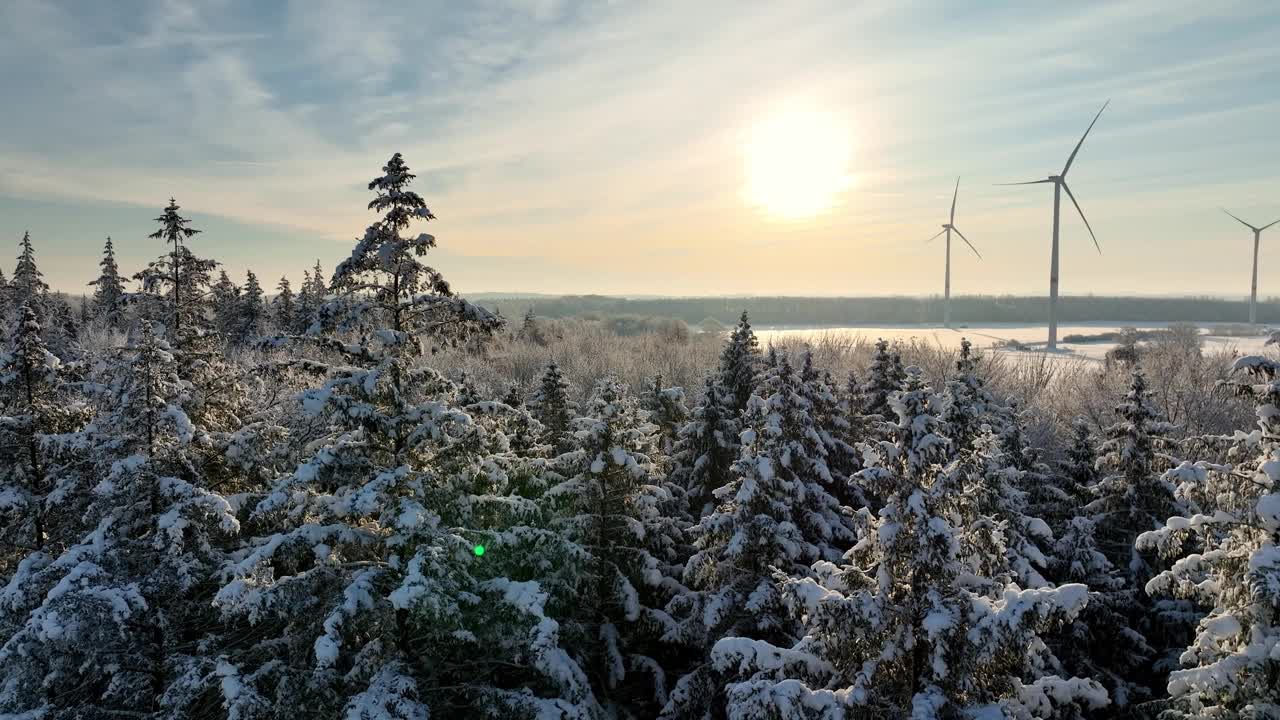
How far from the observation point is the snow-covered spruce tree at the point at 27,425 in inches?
506

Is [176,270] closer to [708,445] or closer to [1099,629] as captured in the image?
[708,445]

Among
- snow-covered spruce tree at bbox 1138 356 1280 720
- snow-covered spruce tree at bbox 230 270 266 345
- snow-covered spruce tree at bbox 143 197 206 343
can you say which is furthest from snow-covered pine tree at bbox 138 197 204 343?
snow-covered spruce tree at bbox 230 270 266 345

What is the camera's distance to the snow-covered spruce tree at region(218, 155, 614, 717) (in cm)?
937

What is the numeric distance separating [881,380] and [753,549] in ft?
33.6

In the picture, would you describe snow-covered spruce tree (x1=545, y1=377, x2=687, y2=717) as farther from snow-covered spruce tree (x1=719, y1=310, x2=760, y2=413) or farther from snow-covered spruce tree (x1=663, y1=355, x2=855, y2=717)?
snow-covered spruce tree (x1=719, y1=310, x2=760, y2=413)

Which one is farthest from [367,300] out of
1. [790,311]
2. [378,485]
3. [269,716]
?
[790,311]

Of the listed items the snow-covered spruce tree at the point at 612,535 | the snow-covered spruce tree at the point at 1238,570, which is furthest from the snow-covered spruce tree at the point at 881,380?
the snow-covered spruce tree at the point at 1238,570

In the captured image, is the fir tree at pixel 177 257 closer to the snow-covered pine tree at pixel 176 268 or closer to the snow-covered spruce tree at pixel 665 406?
the snow-covered pine tree at pixel 176 268

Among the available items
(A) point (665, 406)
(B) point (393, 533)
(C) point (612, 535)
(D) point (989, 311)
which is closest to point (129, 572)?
(B) point (393, 533)

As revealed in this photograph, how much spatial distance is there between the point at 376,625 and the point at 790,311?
582 ft

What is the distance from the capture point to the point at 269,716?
9.73 meters

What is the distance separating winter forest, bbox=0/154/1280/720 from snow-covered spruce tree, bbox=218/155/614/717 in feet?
0.17

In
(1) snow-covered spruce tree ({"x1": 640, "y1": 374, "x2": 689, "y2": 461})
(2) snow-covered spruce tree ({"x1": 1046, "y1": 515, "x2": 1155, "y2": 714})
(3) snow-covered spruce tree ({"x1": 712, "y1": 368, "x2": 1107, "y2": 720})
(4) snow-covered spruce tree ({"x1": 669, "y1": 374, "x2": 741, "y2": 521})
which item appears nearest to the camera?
(3) snow-covered spruce tree ({"x1": 712, "y1": 368, "x2": 1107, "y2": 720})

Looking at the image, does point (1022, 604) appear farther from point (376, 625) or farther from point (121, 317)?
point (121, 317)
